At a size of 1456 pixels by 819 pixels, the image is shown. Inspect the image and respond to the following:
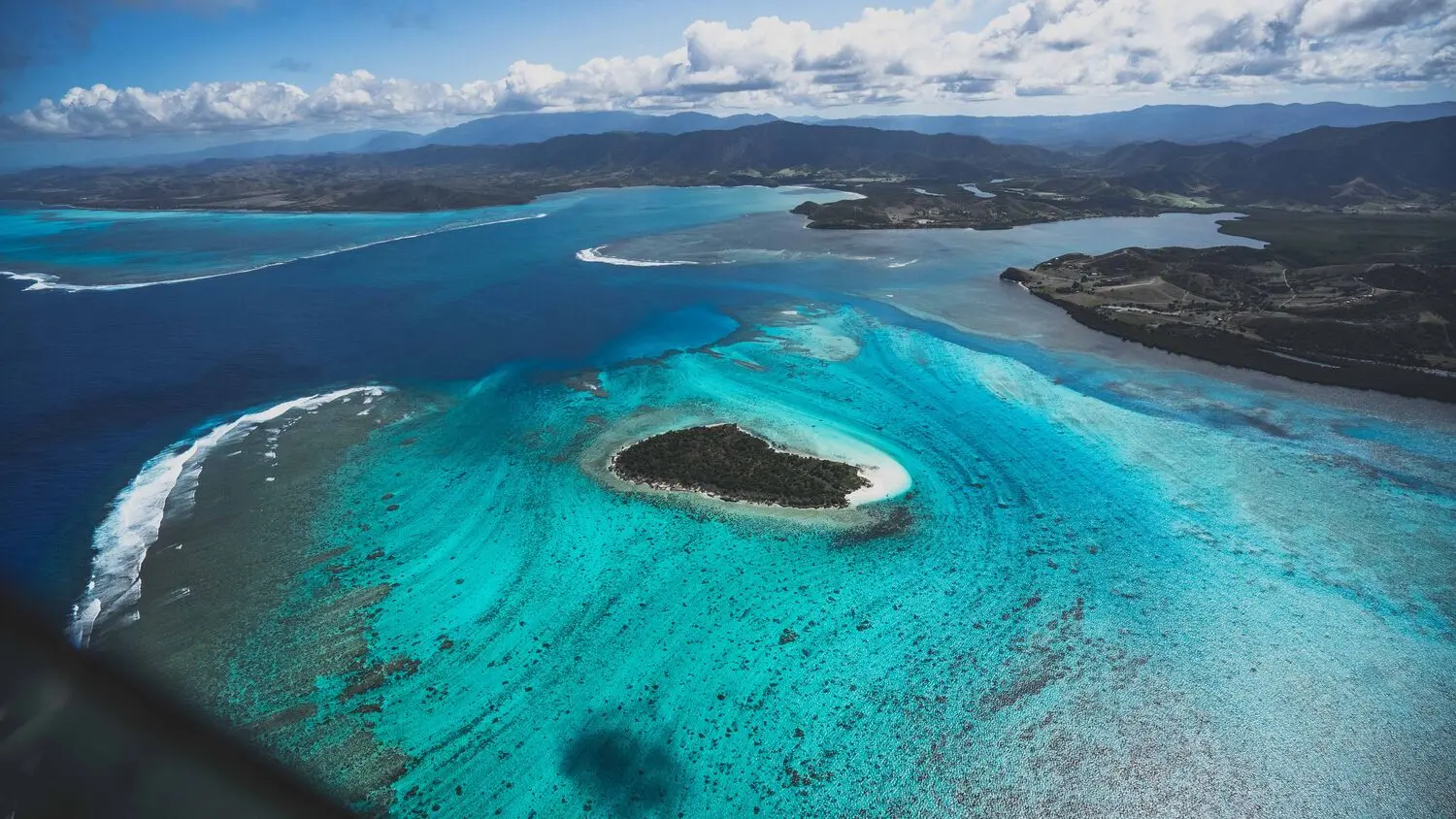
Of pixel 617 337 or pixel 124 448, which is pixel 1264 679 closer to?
pixel 617 337

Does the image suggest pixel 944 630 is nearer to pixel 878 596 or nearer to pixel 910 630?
pixel 910 630

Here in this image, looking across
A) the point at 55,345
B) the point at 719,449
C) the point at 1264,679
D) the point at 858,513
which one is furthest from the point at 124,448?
the point at 1264,679

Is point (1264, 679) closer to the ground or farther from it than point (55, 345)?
closer to the ground

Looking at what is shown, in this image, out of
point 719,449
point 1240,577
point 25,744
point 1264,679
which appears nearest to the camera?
point 25,744

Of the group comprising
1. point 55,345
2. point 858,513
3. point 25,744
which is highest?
point 25,744

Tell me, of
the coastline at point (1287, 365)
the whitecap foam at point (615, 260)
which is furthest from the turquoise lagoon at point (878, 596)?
the whitecap foam at point (615, 260)
